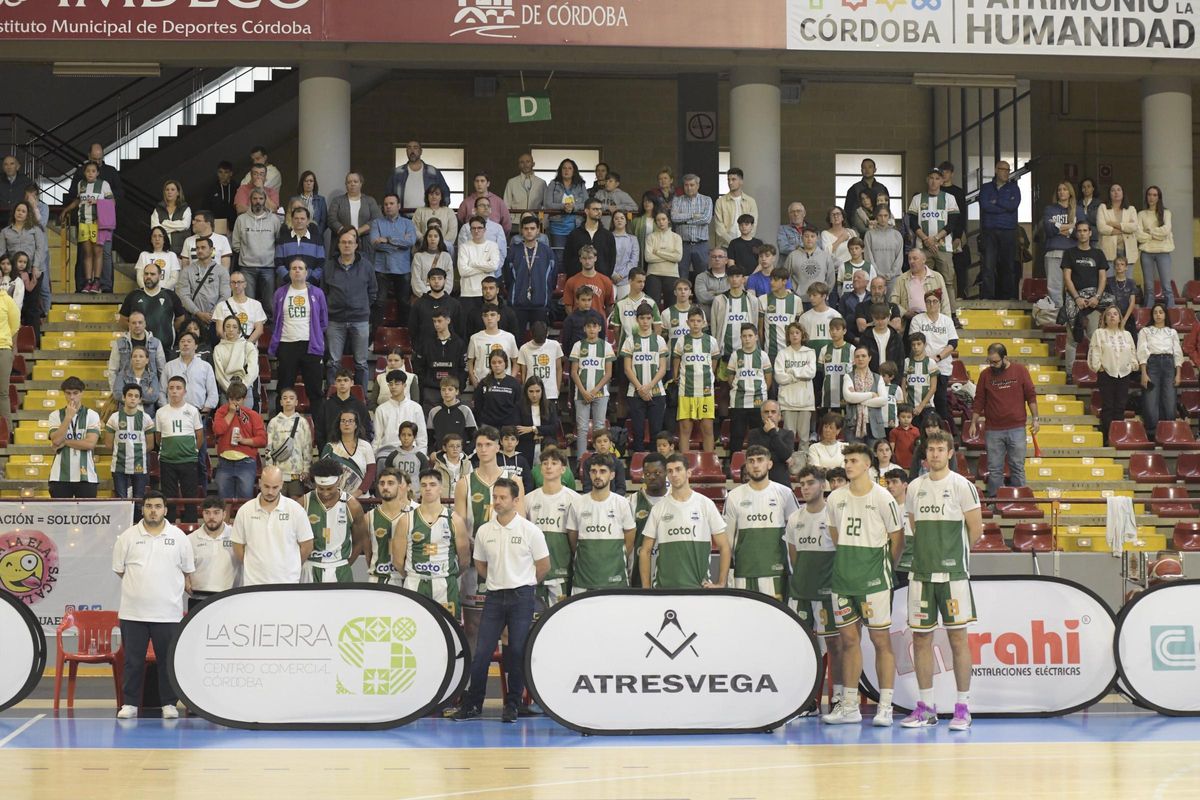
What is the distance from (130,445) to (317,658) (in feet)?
15.5

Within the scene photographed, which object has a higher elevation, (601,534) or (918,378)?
(918,378)

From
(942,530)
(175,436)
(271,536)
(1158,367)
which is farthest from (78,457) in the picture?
(1158,367)

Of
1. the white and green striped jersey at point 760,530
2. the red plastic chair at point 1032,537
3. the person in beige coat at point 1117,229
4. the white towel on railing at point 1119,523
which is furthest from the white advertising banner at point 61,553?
the person in beige coat at point 1117,229

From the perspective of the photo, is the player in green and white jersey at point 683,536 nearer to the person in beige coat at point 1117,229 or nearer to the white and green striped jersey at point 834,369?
the white and green striped jersey at point 834,369

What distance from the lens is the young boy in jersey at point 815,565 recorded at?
11469 mm

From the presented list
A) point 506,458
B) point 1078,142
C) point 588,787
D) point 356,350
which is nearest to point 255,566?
point 506,458

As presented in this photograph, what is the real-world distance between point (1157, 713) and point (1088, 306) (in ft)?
26.3

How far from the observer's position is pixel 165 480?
15.0 metres

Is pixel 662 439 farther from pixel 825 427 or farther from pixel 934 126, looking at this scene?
pixel 934 126

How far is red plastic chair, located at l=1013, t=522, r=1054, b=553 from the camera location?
1547cm

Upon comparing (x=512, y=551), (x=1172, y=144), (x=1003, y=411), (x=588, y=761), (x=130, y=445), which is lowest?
(x=588, y=761)

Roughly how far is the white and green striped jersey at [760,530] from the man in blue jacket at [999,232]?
9837 millimetres

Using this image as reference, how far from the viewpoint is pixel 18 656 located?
11633mm

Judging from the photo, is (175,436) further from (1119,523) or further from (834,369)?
(1119,523)
